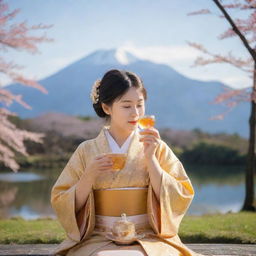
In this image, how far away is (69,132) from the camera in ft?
63.4

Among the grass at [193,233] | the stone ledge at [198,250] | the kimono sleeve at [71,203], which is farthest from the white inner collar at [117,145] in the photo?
the grass at [193,233]

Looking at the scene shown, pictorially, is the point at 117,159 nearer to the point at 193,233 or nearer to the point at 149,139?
the point at 149,139

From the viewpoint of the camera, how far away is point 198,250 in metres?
4.00

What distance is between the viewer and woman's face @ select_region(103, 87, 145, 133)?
2744 millimetres

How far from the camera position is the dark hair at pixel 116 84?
9.05 ft

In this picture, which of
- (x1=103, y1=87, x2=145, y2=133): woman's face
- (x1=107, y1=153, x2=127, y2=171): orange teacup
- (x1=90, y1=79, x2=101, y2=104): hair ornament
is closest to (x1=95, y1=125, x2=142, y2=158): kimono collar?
(x1=103, y1=87, x2=145, y2=133): woman's face

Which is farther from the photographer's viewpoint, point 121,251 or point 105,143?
point 105,143

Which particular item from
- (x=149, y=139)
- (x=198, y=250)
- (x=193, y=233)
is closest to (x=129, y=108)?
(x=149, y=139)

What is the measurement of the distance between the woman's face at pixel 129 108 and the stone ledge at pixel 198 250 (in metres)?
1.62

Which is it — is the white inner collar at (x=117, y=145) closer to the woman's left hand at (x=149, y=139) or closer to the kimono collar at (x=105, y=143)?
the kimono collar at (x=105, y=143)

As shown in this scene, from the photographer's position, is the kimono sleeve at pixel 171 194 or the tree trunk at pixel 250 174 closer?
the kimono sleeve at pixel 171 194

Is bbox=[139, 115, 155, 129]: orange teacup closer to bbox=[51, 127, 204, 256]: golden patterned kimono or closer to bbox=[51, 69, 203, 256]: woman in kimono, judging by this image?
bbox=[51, 69, 203, 256]: woman in kimono

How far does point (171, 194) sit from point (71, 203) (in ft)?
2.13

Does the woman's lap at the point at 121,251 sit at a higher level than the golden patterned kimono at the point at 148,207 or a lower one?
lower
